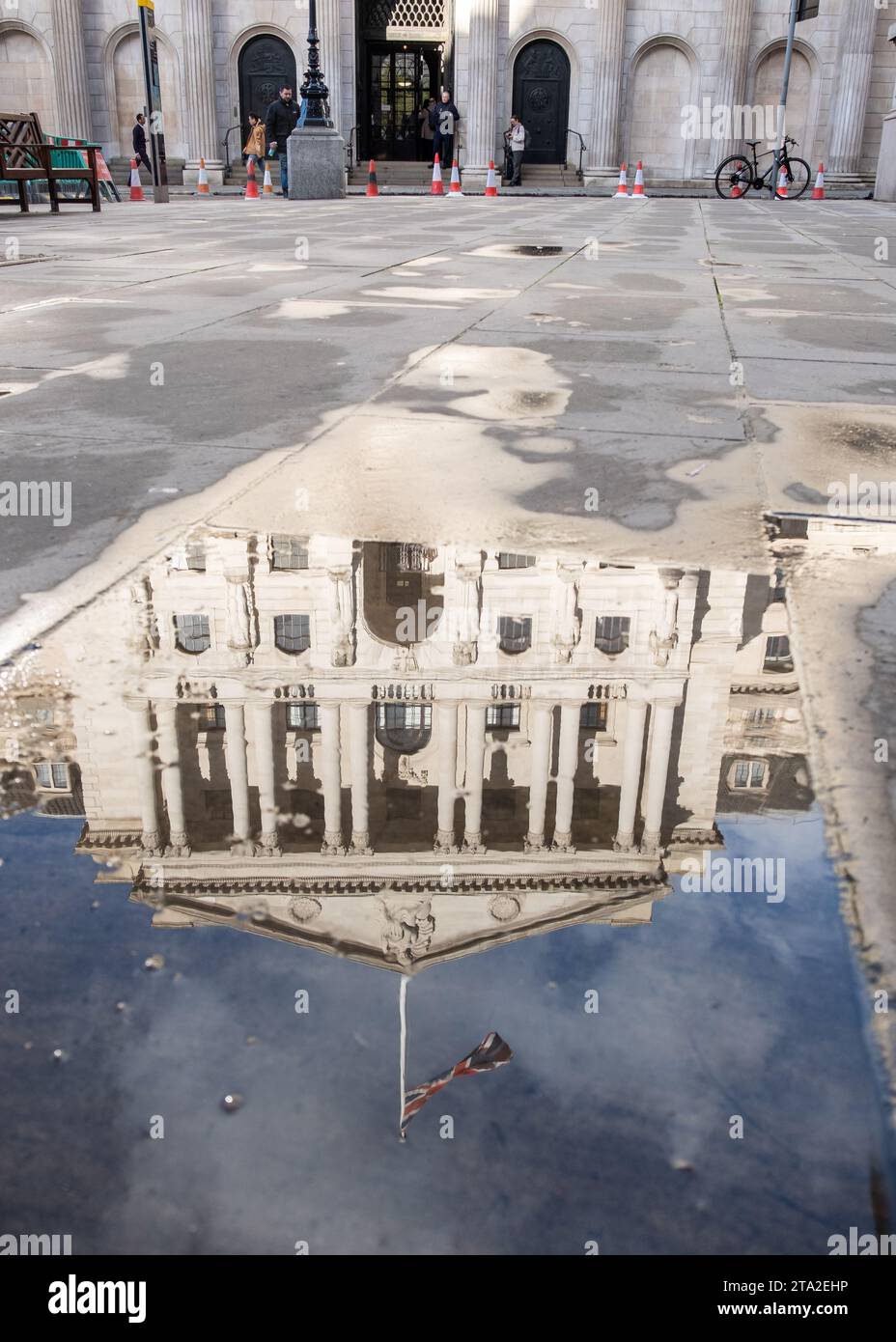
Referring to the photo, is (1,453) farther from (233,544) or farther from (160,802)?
(160,802)

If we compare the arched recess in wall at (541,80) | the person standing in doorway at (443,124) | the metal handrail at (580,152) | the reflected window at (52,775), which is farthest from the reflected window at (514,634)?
the arched recess in wall at (541,80)

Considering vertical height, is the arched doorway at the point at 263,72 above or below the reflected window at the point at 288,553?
above

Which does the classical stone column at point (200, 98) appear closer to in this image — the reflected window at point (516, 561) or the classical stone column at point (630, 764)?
the reflected window at point (516, 561)

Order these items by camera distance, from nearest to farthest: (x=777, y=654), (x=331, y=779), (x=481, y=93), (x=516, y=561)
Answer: (x=331, y=779), (x=777, y=654), (x=516, y=561), (x=481, y=93)

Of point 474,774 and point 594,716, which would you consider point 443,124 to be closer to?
point 594,716

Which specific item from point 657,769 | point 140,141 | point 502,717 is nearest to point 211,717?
point 502,717
